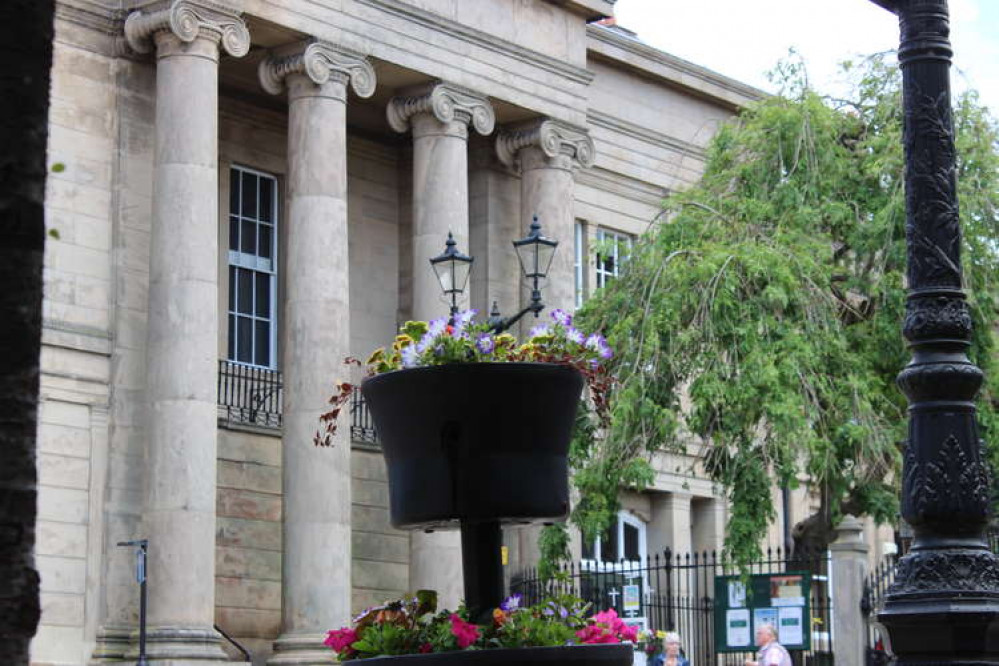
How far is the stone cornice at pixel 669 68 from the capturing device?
34.1 meters

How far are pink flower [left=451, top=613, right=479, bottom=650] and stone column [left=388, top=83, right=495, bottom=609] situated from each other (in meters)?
20.3

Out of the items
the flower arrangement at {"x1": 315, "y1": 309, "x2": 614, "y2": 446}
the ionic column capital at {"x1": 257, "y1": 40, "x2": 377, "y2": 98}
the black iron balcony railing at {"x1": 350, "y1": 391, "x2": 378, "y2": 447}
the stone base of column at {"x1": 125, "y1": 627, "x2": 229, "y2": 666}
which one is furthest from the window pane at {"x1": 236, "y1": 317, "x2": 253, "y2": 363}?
the flower arrangement at {"x1": 315, "y1": 309, "x2": 614, "y2": 446}

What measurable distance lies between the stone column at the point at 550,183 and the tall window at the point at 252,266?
4106 mm

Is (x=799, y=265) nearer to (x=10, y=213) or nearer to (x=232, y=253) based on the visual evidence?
(x=232, y=253)

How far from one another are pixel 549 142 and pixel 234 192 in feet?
17.3

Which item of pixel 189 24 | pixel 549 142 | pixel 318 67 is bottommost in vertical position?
pixel 549 142

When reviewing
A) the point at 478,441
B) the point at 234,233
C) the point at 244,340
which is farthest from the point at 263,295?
the point at 478,441

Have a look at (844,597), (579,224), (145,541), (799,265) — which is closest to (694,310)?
(799,265)

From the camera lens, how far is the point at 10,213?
4246 millimetres

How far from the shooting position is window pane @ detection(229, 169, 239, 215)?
29.7m

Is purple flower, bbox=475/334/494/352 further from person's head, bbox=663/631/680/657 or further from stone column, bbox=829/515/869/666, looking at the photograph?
stone column, bbox=829/515/869/666

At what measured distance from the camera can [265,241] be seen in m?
30.4

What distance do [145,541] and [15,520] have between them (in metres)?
19.6

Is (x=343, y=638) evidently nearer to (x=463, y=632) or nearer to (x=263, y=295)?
(x=463, y=632)
